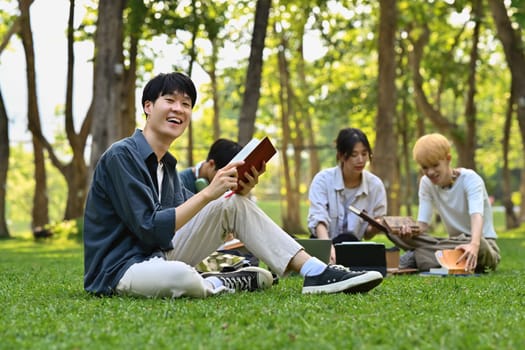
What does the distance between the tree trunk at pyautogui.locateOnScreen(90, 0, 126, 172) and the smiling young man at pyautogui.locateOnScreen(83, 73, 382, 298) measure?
30.8ft

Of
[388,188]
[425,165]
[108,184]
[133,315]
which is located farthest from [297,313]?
[388,188]

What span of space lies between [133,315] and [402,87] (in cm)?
2091

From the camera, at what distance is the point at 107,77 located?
14055mm

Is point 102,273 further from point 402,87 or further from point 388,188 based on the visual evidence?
point 402,87

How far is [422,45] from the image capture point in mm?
21125

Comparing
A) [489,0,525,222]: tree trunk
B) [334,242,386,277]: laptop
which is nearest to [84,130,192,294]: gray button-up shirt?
[334,242,386,277]: laptop

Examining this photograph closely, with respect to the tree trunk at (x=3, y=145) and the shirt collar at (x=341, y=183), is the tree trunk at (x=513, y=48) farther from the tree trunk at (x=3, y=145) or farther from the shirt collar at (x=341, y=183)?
the tree trunk at (x=3, y=145)

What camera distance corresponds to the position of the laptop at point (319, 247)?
20.0 ft

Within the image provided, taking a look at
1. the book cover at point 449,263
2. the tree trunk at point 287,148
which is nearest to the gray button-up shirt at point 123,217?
the book cover at point 449,263

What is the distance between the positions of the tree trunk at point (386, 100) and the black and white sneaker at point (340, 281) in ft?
32.0

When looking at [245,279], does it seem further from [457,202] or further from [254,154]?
[457,202]

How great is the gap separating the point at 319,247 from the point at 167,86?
1.93 meters

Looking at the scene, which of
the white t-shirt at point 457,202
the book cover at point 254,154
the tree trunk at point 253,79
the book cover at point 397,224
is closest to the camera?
the book cover at point 254,154

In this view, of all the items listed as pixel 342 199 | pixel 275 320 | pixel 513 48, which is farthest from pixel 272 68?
pixel 275 320
